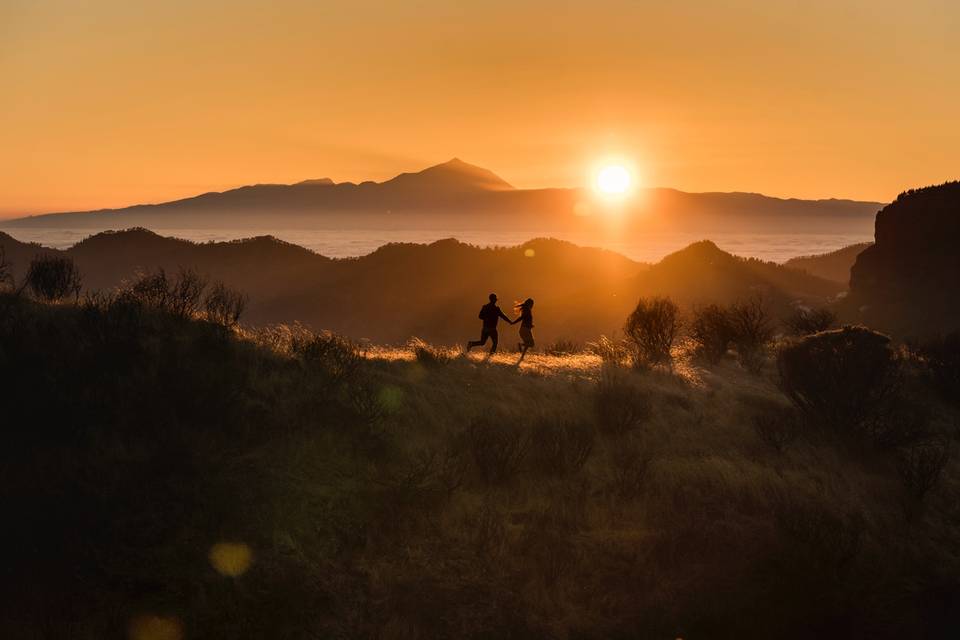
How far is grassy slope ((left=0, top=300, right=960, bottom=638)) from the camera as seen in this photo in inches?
385

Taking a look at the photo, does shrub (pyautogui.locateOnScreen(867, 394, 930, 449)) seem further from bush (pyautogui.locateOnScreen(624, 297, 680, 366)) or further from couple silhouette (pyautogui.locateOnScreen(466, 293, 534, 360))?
couple silhouette (pyautogui.locateOnScreen(466, 293, 534, 360))

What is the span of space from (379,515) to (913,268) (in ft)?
176

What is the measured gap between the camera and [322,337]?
15.5m

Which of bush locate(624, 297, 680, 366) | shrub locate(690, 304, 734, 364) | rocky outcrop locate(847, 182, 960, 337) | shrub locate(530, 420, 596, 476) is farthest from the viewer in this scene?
rocky outcrop locate(847, 182, 960, 337)

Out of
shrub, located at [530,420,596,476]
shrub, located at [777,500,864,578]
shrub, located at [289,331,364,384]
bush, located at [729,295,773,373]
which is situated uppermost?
shrub, located at [289,331,364,384]

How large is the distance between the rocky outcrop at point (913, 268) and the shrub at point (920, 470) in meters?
34.6

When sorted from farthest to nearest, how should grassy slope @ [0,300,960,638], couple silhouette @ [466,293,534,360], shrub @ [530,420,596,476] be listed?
1. couple silhouette @ [466,293,534,360]
2. shrub @ [530,420,596,476]
3. grassy slope @ [0,300,960,638]

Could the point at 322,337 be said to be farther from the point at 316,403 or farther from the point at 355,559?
the point at 355,559

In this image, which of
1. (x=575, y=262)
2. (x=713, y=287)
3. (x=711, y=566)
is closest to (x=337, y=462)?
(x=711, y=566)

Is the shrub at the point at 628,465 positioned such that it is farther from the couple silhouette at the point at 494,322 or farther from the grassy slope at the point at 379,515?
the couple silhouette at the point at 494,322

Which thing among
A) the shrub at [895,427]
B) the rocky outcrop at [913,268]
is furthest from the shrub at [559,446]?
the rocky outcrop at [913,268]

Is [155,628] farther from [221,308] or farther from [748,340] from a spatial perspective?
[748,340]

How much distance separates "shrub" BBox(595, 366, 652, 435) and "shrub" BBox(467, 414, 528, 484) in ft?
7.28

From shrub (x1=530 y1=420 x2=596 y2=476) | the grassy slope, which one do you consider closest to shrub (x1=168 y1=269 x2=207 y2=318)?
the grassy slope
